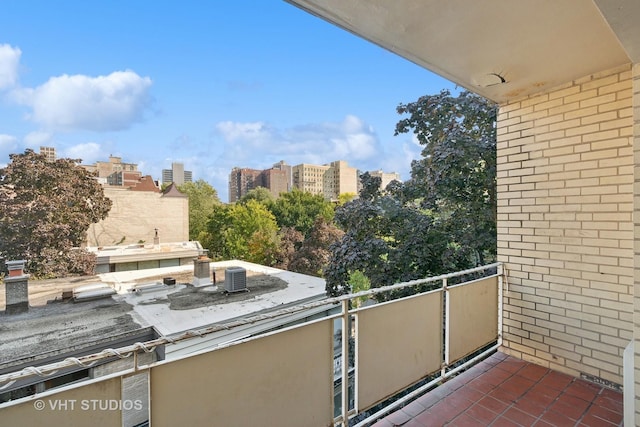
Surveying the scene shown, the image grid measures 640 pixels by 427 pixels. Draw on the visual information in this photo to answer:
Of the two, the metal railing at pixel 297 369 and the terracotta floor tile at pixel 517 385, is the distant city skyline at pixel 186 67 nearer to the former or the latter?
the metal railing at pixel 297 369

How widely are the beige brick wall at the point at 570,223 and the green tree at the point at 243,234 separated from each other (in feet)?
57.9

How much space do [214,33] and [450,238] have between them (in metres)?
17.0

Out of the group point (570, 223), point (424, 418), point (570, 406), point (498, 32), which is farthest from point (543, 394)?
point (498, 32)

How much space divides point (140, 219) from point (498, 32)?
2684cm

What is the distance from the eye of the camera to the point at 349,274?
15.9ft

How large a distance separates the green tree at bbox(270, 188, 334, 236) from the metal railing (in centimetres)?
2207

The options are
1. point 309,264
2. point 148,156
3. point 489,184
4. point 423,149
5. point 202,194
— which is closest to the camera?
point 489,184

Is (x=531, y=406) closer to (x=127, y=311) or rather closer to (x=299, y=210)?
(x=127, y=311)

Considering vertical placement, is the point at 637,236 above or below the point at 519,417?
above

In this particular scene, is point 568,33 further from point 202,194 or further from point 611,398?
point 202,194

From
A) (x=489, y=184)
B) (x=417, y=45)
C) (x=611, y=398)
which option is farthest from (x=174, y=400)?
(x=489, y=184)

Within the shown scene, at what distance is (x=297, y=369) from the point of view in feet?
4.94

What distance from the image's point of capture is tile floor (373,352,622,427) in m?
1.90

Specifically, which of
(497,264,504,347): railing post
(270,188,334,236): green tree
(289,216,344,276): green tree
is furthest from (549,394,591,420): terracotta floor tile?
(270,188,334,236): green tree
